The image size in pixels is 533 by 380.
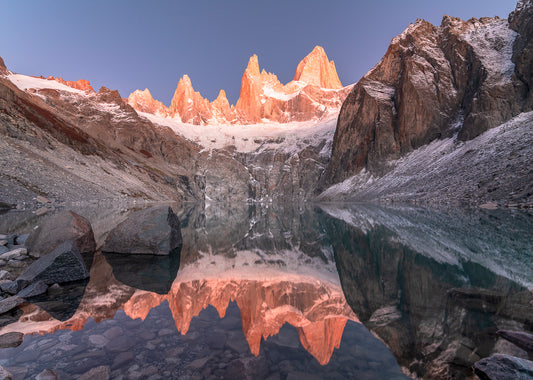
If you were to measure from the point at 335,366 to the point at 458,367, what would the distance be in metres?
1.65

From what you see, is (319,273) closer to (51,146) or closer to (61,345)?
(61,345)

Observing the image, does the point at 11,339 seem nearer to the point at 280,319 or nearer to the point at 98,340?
the point at 98,340

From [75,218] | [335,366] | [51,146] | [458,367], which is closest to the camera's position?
[458,367]

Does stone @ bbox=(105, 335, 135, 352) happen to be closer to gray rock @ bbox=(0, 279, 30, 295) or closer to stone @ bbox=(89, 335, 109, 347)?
stone @ bbox=(89, 335, 109, 347)

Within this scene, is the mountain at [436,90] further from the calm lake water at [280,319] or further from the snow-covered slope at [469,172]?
the calm lake water at [280,319]

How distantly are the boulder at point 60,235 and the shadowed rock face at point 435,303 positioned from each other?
10591 mm

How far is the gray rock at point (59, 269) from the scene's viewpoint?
751 cm

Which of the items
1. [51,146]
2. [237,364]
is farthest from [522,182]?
[51,146]

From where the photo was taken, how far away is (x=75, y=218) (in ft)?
39.2

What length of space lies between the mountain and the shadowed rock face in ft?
195

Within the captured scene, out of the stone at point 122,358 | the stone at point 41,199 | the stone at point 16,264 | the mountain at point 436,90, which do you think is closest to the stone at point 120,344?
the stone at point 122,358

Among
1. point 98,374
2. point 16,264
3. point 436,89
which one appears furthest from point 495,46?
point 16,264

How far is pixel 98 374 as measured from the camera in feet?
12.4

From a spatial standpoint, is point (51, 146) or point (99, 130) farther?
point (99, 130)
